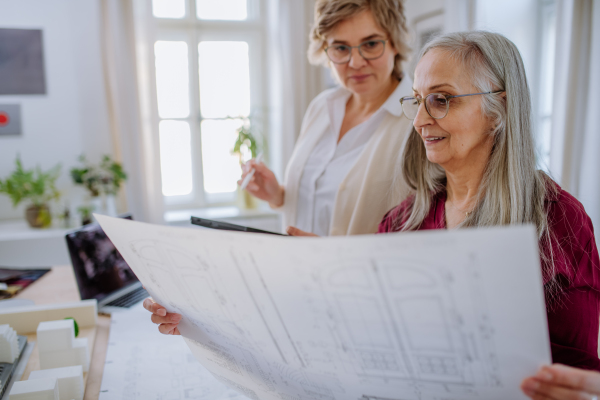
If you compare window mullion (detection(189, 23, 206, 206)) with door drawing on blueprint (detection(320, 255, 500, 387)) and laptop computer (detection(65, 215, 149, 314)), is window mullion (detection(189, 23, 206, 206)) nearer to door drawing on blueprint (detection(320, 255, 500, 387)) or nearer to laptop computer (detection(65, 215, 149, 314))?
laptop computer (detection(65, 215, 149, 314))

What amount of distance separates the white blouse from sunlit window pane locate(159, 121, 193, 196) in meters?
2.24

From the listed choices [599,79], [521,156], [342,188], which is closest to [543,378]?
[521,156]

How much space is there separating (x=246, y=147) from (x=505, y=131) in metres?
2.78

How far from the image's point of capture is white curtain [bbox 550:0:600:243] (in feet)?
7.82

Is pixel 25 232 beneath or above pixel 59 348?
beneath

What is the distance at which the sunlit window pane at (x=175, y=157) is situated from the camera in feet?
11.7

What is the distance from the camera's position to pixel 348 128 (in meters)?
1.53

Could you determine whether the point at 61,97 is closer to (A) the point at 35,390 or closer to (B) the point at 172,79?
(B) the point at 172,79

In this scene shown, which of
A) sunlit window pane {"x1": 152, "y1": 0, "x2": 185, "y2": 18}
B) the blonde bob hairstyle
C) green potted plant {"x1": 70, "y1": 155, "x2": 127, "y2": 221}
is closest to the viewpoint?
the blonde bob hairstyle

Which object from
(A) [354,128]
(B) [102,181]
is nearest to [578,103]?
(A) [354,128]

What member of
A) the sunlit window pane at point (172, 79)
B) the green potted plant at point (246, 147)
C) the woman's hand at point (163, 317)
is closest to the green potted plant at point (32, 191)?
the sunlit window pane at point (172, 79)

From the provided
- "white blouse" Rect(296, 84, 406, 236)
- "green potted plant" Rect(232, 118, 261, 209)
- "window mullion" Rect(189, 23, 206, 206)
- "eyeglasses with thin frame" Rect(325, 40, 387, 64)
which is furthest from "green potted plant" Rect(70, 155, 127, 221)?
"eyeglasses with thin frame" Rect(325, 40, 387, 64)

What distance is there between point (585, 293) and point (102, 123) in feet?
10.1

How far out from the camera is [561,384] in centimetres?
52
